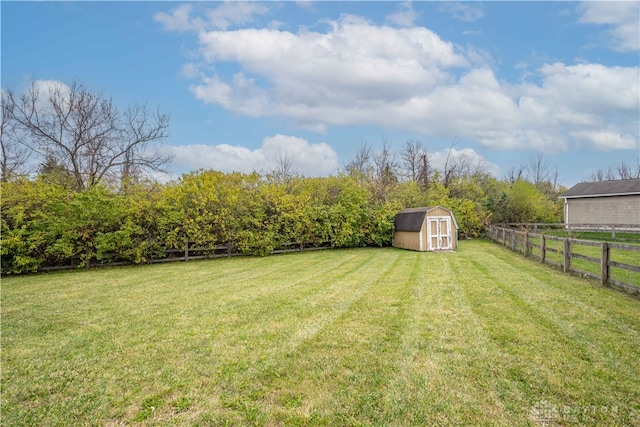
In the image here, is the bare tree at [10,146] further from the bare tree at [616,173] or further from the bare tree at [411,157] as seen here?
the bare tree at [616,173]

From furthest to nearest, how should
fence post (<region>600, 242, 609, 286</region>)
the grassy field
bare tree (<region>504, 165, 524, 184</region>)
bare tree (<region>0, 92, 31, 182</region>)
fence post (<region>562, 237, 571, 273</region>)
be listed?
bare tree (<region>504, 165, 524, 184</region>), bare tree (<region>0, 92, 31, 182</region>), fence post (<region>562, 237, 571, 273</region>), fence post (<region>600, 242, 609, 286</region>), the grassy field

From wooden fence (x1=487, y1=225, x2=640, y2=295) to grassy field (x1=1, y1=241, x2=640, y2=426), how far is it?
42cm

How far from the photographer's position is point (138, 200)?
1309 cm

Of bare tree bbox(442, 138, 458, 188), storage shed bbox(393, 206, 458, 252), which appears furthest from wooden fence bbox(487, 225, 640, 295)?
bare tree bbox(442, 138, 458, 188)

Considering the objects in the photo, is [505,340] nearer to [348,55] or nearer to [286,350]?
[286,350]

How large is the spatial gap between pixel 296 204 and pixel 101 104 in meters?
12.6

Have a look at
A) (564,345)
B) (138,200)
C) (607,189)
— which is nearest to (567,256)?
(564,345)

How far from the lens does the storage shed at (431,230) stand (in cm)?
1614

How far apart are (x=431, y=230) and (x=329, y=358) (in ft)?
45.6

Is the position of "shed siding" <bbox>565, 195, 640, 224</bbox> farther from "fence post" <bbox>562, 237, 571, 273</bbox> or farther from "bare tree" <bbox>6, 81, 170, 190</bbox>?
"bare tree" <bbox>6, 81, 170, 190</bbox>

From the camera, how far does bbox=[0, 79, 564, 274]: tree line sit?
11250mm

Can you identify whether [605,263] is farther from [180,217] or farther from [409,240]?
[180,217]

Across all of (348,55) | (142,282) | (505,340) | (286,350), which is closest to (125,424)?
(286,350)

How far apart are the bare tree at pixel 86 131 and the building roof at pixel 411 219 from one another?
14.0 metres
